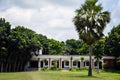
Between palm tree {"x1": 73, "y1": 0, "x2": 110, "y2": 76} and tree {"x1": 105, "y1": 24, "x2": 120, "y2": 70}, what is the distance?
26326 mm

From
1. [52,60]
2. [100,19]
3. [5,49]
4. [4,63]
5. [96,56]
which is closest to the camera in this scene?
[100,19]

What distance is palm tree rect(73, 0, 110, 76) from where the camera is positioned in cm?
4631

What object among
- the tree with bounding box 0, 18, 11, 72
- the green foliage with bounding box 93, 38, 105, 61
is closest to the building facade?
the green foliage with bounding box 93, 38, 105, 61

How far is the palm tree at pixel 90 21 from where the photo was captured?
4631cm

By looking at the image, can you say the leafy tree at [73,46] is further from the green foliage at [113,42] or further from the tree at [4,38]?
the tree at [4,38]

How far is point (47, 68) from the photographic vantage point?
80.4m

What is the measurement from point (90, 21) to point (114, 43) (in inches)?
1138

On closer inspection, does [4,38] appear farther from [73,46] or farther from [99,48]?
[73,46]

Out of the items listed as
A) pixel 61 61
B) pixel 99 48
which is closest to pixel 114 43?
pixel 99 48

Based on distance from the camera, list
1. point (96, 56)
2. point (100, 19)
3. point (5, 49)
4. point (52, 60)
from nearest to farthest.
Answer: point (100, 19) → point (5, 49) → point (96, 56) → point (52, 60)

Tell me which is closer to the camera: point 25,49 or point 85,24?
point 85,24

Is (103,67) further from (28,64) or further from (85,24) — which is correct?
(85,24)

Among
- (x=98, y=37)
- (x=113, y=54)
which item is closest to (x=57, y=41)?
(x=113, y=54)

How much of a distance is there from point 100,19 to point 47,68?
1430 inches
